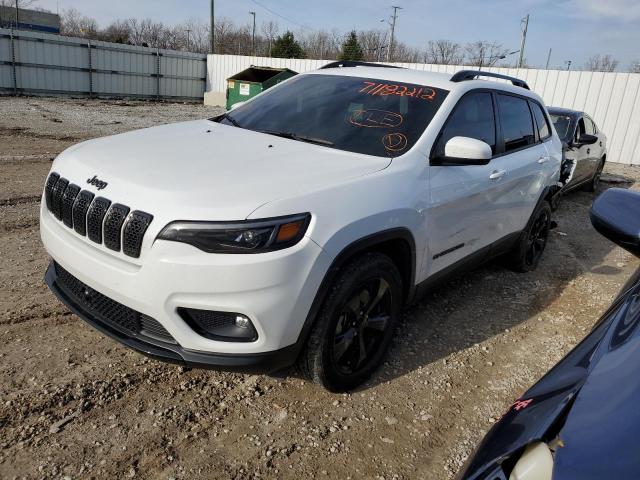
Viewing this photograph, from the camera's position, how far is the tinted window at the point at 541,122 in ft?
16.4

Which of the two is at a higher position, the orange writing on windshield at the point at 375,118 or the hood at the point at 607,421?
the orange writing on windshield at the point at 375,118

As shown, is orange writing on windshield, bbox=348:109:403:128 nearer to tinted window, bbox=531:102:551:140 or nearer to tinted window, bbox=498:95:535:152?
tinted window, bbox=498:95:535:152

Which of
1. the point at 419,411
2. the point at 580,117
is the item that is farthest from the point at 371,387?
the point at 580,117

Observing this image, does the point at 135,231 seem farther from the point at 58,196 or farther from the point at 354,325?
the point at 354,325

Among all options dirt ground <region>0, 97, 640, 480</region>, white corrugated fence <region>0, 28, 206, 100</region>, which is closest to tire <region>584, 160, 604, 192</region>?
dirt ground <region>0, 97, 640, 480</region>

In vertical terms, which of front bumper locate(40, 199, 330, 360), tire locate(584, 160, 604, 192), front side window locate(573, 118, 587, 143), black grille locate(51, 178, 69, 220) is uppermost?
front side window locate(573, 118, 587, 143)

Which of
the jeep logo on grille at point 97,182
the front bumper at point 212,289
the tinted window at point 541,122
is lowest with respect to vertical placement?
the front bumper at point 212,289

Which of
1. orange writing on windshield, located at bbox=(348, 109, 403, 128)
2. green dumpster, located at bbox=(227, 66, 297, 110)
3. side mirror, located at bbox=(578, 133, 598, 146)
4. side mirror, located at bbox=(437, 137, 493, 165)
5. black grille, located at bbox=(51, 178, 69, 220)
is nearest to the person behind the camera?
black grille, located at bbox=(51, 178, 69, 220)

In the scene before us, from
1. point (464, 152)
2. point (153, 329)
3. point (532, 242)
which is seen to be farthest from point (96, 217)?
point (532, 242)

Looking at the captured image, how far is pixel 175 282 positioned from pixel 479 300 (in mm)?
3138

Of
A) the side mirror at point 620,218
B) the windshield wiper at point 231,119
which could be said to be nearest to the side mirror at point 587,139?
the windshield wiper at point 231,119

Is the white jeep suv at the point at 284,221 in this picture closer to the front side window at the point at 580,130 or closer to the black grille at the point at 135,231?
the black grille at the point at 135,231

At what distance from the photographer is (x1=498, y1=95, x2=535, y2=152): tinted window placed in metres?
4.27

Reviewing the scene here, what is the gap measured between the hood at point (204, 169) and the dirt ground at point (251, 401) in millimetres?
1126
